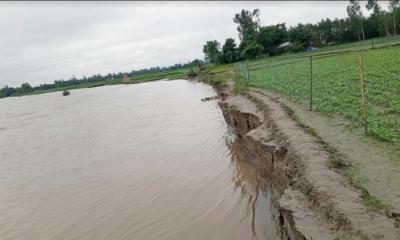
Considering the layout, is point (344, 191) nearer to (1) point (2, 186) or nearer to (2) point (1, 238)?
(2) point (1, 238)

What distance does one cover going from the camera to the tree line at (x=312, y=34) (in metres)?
71.4

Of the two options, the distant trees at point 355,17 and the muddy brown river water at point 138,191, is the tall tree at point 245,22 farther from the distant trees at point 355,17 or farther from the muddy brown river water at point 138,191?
the muddy brown river water at point 138,191

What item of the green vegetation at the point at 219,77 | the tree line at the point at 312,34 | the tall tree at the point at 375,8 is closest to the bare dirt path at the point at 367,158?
the green vegetation at the point at 219,77

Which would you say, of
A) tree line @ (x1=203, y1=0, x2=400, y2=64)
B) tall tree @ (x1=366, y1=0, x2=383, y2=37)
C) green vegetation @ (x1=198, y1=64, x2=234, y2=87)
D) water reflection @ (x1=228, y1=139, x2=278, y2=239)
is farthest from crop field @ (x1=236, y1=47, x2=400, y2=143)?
tall tree @ (x1=366, y1=0, x2=383, y2=37)

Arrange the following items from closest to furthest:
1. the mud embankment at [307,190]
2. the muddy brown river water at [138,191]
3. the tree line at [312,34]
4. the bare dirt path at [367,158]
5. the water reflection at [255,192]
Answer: the mud embankment at [307,190], the bare dirt path at [367,158], the water reflection at [255,192], the muddy brown river water at [138,191], the tree line at [312,34]

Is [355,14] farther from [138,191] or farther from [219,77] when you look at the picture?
[138,191]

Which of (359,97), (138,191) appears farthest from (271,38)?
(138,191)

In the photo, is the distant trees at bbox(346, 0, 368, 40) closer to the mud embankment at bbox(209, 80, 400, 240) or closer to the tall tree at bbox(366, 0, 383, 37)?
the tall tree at bbox(366, 0, 383, 37)

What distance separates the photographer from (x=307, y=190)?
279 inches

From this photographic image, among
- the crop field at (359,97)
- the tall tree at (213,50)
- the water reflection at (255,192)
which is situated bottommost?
the water reflection at (255,192)

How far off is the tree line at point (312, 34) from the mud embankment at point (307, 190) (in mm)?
61004

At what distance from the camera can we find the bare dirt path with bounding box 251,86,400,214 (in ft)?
21.4

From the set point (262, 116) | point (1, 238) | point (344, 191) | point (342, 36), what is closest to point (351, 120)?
point (262, 116)

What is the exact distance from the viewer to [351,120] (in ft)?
37.0
